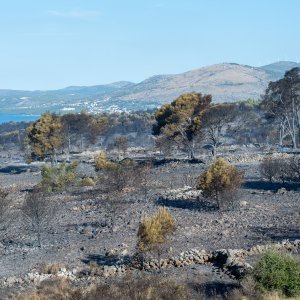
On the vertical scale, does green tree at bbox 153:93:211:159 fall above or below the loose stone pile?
above

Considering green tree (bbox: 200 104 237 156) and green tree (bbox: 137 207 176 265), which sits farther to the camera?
green tree (bbox: 200 104 237 156)

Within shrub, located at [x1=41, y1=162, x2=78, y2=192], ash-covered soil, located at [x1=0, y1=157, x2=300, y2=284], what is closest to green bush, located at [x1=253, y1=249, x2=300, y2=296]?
ash-covered soil, located at [x1=0, y1=157, x2=300, y2=284]

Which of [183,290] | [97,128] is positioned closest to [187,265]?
[183,290]

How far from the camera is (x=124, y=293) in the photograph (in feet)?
42.0

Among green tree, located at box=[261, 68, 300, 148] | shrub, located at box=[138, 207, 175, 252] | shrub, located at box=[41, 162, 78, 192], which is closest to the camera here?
shrub, located at box=[138, 207, 175, 252]

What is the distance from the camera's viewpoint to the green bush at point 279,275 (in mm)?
12914

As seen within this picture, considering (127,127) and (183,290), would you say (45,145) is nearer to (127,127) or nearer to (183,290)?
(183,290)

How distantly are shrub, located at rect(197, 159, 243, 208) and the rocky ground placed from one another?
2.09 feet

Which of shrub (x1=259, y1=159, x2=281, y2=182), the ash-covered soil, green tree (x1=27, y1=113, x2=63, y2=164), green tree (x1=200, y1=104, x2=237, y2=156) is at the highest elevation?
green tree (x1=200, y1=104, x2=237, y2=156)

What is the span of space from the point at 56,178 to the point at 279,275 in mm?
24099

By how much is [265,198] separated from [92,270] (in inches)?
517

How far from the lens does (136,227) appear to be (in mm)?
22359

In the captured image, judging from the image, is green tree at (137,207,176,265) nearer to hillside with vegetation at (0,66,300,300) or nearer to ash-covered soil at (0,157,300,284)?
hillside with vegetation at (0,66,300,300)

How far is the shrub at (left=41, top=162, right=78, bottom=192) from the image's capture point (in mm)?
34531
